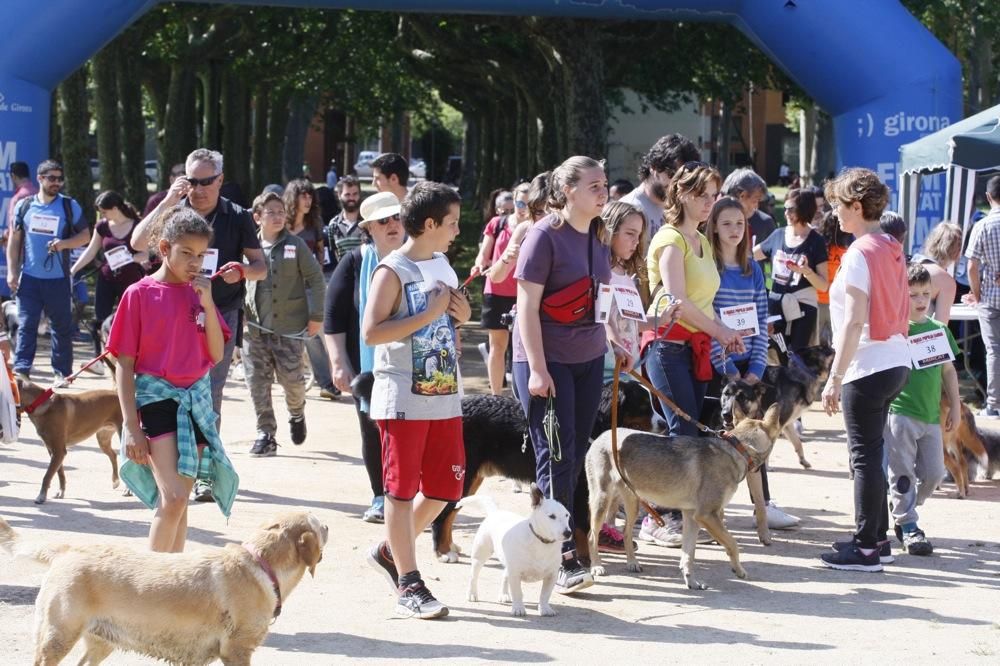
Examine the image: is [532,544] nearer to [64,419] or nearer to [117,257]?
[64,419]

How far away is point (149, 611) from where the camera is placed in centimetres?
453

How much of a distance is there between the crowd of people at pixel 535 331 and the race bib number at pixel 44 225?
331cm

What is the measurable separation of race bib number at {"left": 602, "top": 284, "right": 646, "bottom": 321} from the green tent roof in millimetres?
5334

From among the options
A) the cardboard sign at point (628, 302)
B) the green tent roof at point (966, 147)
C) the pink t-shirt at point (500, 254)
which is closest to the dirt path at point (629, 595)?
the cardboard sign at point (628, 302)

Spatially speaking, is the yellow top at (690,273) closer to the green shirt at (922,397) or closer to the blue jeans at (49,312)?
the green shirt at (922,397)

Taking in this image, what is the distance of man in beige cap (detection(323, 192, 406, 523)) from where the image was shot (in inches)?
267

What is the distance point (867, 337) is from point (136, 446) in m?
3.41

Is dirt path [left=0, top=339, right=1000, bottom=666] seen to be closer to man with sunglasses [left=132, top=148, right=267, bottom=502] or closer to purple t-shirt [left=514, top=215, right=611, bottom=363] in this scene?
man with sunglasses [left=132, top=148, right=267, bottom=502]

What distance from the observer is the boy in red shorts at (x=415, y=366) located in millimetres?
5543

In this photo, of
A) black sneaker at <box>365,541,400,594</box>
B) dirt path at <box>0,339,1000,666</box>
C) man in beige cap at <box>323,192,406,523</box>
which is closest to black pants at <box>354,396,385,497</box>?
man in beige cap at <box>323,192,406,523</box>

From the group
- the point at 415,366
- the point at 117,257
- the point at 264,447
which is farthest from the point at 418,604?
the point at 117,257

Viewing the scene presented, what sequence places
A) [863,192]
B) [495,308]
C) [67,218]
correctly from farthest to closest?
[67,218], [495,308], [863,192]

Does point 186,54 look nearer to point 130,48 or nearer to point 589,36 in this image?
point 130,48

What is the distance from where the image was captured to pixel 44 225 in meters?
12.4
